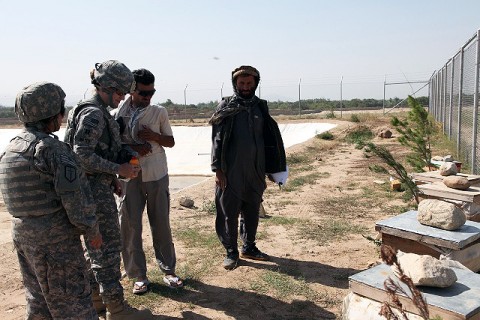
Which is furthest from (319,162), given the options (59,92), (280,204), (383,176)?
(59,92)

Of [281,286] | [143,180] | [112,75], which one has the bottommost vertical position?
[281,286]

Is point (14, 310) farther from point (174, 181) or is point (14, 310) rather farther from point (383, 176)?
point (174, 181)

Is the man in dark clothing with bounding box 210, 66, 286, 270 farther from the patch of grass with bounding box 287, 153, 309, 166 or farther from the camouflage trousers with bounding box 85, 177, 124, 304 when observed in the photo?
the patch of grass with bounding box 287, 153, 309, 166

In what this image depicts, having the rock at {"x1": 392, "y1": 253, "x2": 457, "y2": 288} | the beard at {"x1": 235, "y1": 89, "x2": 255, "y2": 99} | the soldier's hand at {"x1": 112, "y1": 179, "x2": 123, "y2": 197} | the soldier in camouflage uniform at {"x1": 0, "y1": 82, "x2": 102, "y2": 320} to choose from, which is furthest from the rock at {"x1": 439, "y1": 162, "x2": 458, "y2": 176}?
the soldier in camouflage uniform at {"x1": 0, "y1": 82, "x2": 102, "y2": 320}

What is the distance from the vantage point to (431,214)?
3381 mm

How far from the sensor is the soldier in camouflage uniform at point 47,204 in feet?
7.28

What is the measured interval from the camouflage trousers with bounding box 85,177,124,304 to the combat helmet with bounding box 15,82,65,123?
726mm

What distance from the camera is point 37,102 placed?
2256 millimetres

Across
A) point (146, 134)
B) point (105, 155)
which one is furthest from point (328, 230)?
point (105, 155)

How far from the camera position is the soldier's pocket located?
2295 millimetres

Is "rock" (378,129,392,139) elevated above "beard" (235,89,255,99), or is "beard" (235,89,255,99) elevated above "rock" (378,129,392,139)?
"beard" (235,89,255,99)

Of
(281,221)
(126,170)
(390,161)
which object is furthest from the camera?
(281,221)

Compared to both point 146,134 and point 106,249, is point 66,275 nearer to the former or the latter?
point 106,249

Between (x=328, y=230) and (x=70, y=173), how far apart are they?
3.71 metres
